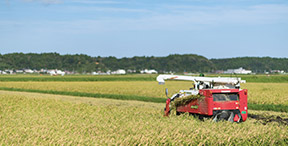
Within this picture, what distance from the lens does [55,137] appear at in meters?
→ 10.8

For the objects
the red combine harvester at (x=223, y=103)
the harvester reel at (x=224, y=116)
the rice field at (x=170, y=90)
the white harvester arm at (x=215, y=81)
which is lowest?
the rice field at (x=170, y=90)

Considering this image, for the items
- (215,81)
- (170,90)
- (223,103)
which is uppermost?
(215,81)

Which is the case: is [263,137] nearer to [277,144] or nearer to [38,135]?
[277,144]

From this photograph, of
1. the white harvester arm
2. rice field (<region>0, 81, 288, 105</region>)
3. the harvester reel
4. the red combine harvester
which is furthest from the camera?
rice field (<region>0, 81, 288, 105</region>)

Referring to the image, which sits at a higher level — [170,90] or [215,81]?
[215,81]

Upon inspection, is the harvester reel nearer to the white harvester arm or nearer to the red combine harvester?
the red combine harvester

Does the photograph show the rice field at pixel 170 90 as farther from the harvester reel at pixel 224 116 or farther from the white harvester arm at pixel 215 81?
the harvester reel at pixel 224 116

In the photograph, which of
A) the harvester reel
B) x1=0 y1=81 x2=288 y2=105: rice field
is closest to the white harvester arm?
the harvester reel

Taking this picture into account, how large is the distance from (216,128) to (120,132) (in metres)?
3.09

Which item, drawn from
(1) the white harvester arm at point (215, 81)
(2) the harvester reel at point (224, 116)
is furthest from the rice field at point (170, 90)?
(2) the harvester reel at point (224, 116)

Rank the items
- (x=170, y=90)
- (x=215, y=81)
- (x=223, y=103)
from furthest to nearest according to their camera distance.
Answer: (x=170, y=90) < (x=215, y=81) < (x=223, y=103)

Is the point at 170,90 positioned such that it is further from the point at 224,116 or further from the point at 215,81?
the point at 224,116

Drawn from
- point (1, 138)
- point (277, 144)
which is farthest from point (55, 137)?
point (277, 144)

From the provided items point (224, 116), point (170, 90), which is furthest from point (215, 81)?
point (170, 90)
